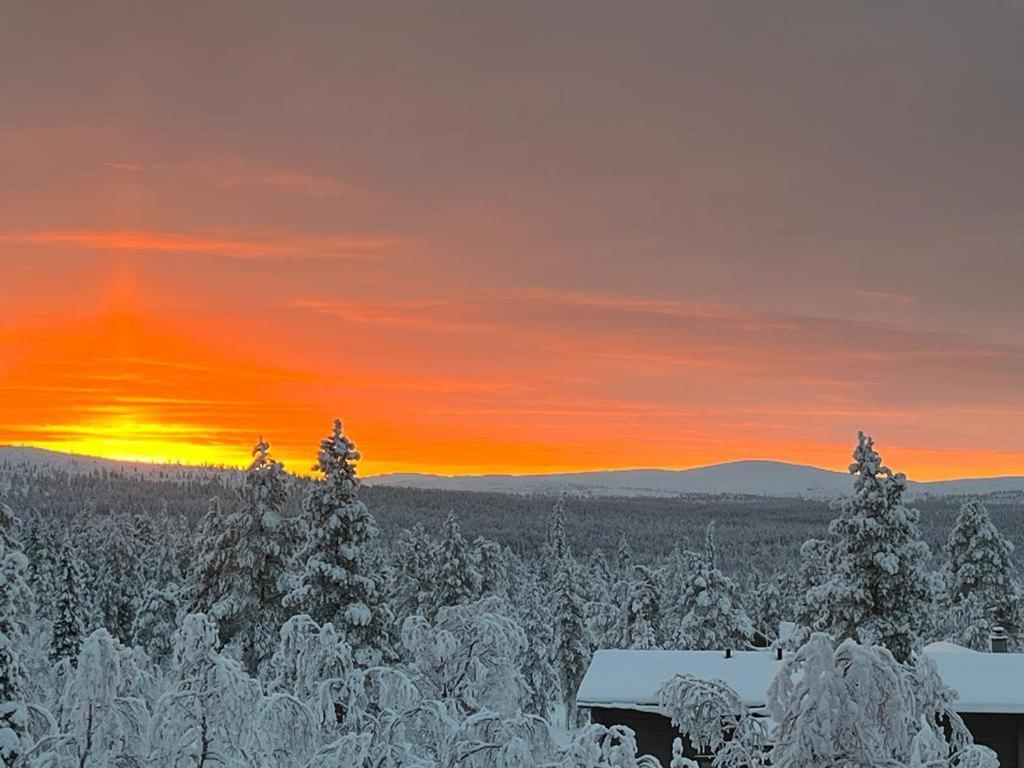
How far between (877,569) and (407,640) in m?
20.9

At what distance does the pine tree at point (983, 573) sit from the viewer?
41.3 meters

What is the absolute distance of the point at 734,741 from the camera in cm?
924

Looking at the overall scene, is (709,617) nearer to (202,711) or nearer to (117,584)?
(117,584)

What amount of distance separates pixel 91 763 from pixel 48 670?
11104 mm

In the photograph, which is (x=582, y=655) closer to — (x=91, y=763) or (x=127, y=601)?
(x=127, y=601)

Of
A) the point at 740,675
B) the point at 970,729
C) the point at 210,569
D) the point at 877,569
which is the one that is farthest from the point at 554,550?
the point at 970,729

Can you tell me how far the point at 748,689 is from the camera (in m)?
24.8

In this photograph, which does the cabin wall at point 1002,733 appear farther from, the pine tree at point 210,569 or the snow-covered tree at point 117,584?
the snow-covered tree at point 117,584

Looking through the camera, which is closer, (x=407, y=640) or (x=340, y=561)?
(x=407, y=640)

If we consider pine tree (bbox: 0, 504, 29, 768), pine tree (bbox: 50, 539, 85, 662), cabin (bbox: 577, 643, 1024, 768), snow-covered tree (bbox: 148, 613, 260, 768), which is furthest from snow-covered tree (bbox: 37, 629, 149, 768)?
pine tree (bbox: 50, 539, 85, 662)

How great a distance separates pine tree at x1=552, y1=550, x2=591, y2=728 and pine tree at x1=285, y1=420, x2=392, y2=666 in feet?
124

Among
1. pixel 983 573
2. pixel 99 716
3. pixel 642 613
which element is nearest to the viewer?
pixel 99 716

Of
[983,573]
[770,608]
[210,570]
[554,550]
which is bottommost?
[770,608]

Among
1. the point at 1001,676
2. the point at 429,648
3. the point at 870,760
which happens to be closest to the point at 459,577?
the point at 1001,676
